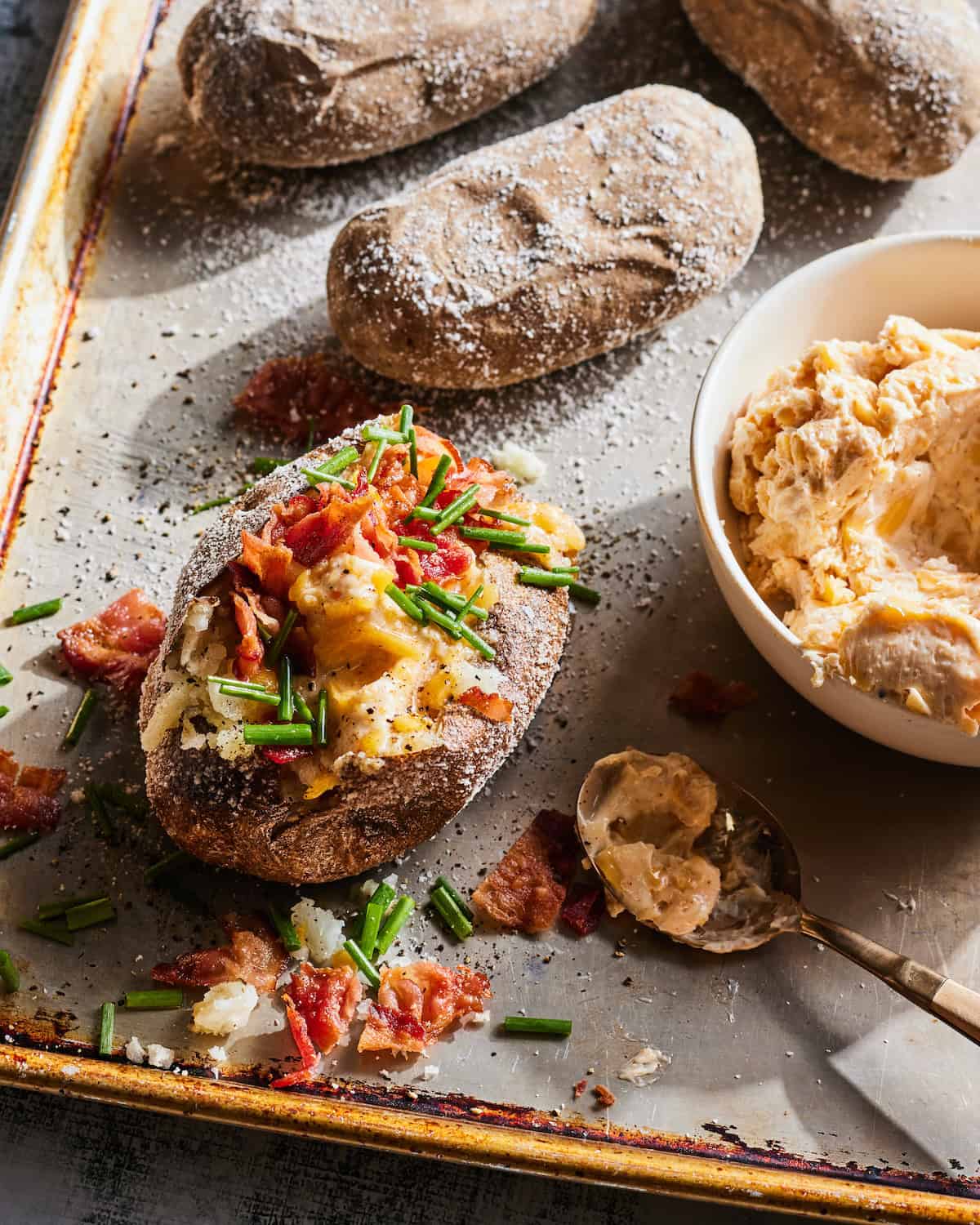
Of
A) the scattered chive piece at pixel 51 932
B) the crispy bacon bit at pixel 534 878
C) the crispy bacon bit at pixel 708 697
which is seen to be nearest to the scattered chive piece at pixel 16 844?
the scattered chive piece at pixel 51 932

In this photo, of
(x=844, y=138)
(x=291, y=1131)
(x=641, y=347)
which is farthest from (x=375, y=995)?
(x=844, y=138)

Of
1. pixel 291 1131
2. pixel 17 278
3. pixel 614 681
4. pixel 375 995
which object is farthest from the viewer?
pixel 17 278

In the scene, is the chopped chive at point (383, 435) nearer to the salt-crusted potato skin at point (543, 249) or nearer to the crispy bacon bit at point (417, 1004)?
the salt-crusted potato skin at point (543, 249)

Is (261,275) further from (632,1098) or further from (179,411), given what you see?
(632,1098)

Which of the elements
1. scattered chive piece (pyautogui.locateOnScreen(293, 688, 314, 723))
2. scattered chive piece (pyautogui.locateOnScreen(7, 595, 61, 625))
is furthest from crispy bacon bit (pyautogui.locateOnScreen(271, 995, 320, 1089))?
scattered chive piece (pyautogui.locateOnScreen(7, 595, 61, 625))

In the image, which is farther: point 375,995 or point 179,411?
point 179,411

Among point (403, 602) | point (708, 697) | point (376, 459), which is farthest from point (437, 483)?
point (708, 697)
